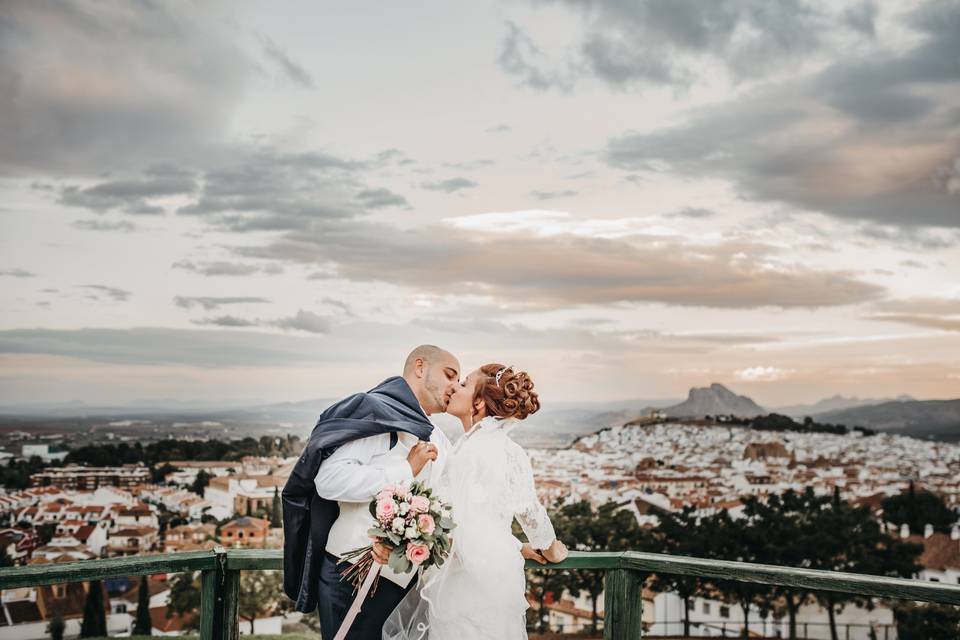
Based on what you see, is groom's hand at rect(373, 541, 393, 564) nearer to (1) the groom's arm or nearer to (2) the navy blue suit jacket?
(1) the groom's arm

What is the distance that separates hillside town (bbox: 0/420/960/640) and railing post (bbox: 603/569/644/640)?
9.63 meters

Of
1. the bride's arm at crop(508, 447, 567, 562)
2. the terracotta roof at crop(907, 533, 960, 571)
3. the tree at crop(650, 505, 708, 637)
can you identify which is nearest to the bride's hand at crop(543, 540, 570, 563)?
the bride's arm at crop(508, 447, 567, 562)

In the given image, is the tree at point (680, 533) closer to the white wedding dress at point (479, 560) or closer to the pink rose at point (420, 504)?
the white wedding dress at point (479, 560)

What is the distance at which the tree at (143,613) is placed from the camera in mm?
18688

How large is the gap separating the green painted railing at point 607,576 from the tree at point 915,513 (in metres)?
27.6

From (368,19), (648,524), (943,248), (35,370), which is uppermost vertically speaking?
(368,19)

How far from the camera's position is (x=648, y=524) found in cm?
2558

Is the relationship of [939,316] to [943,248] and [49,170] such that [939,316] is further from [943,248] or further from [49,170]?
[49,170]

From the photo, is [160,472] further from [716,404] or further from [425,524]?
[716,404]

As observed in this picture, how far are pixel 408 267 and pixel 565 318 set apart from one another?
6109mm

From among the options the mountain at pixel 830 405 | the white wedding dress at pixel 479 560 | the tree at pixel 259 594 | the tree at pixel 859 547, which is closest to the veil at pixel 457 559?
the white wedding dress at pixel 479 560

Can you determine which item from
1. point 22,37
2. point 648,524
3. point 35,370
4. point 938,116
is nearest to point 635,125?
point 938,116

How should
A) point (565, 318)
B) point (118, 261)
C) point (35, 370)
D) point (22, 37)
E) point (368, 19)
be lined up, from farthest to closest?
point (565, 318) → point (118, 261) → point (35, 370) → point (22, 37) → point (368, 19)

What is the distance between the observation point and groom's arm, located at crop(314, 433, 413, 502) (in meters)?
2.71
